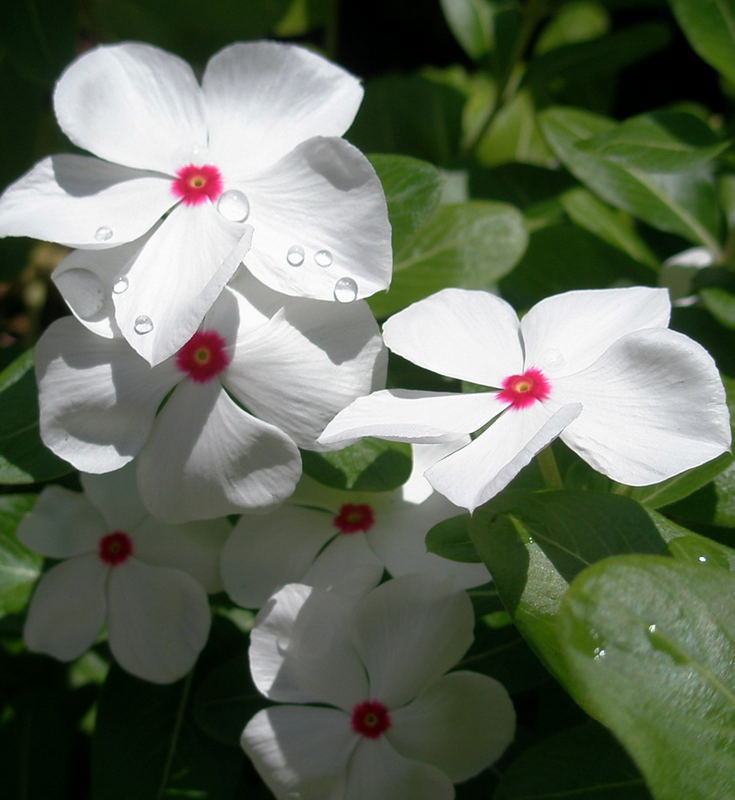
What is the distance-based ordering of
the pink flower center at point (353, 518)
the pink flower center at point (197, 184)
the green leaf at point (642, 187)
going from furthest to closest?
the green leaf at point (642, 187) < the pink flower center at point (353, 518) < the pink flower center at point (197, 184)

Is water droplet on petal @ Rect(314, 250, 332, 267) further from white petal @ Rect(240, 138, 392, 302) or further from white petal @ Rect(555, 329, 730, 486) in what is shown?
white petal @ Rect(555, 329, 730, 486)

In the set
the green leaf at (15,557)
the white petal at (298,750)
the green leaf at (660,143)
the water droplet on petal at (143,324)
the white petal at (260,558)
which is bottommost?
the green leaf at (15,557)

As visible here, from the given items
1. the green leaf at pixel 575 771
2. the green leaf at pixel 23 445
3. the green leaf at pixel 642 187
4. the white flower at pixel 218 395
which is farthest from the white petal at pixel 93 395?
the green leaf at pixel 642 187

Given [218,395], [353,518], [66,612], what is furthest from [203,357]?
[66,612]

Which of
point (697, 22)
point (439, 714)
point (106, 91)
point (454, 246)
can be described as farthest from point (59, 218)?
point (697, 22)

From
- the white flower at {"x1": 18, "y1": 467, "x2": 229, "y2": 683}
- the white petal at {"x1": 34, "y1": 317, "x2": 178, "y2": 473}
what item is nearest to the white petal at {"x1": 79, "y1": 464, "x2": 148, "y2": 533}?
the white flower at {"x1": 18, "y1": 467, "x2": 229, "y2": 683}

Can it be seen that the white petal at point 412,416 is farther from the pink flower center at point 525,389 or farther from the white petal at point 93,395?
the white petal at point 93,395

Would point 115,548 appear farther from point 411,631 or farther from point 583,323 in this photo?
point 583,323
